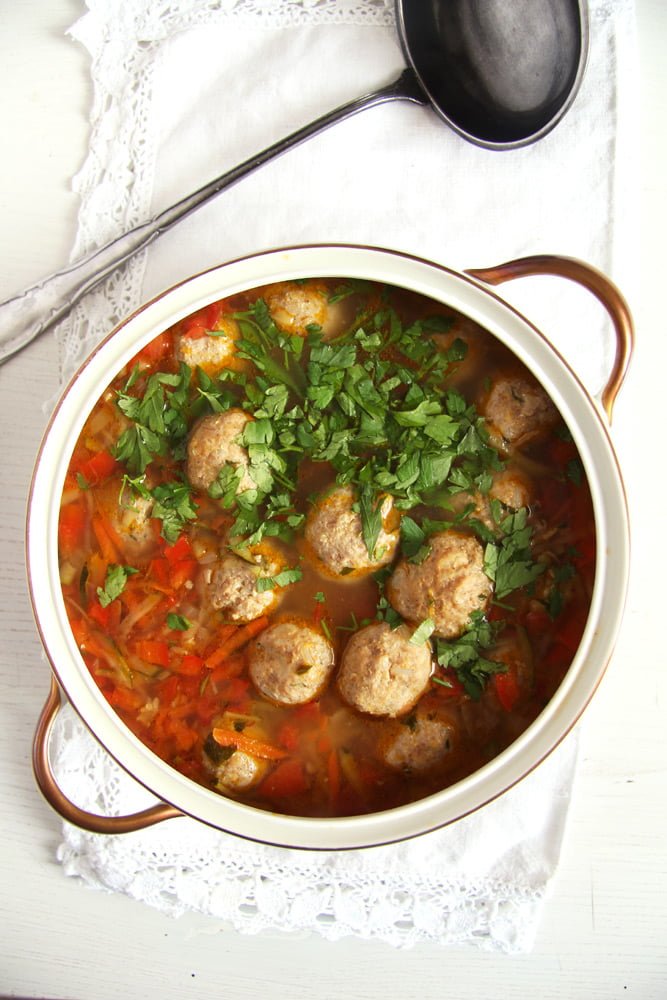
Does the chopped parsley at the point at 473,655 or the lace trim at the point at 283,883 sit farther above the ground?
the chopped parsley at the point at 473,655

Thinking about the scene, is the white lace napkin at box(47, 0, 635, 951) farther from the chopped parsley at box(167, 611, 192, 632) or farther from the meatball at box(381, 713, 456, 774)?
the chopped parsley at box(167, 611, 192, 632)

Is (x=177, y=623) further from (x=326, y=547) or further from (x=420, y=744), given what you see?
(x=420, y=744)

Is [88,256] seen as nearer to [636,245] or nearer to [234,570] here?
[234,570]

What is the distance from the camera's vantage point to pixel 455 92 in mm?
2162

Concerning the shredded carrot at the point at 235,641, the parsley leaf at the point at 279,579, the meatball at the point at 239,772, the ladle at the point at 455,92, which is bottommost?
the meatball at the point at 239,772

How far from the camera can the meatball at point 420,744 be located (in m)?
1.86

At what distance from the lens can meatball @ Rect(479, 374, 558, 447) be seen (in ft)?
6.03

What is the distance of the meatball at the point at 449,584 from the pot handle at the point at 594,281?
17.7 inches

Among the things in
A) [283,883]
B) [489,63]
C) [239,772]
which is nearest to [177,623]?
[239,772]

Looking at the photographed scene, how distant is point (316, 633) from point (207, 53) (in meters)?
1.67

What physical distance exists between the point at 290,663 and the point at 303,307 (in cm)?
85

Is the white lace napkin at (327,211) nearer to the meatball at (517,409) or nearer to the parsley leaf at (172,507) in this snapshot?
the meatball at (517,409)

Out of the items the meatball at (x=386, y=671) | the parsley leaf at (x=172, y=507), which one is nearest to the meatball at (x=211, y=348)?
the parsley leaf at (x=172, y=507)

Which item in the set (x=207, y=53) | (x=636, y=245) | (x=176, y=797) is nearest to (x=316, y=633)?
(x=176, y=797)
